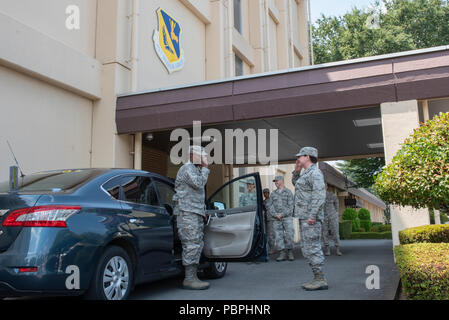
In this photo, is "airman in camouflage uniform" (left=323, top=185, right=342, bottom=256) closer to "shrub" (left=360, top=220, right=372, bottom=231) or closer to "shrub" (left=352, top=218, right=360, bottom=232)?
"shrub" (left=352, top=218, right=360, bottom=232)

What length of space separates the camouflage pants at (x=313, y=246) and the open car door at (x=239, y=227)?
0.57 meters

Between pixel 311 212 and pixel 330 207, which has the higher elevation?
pixel 330 207

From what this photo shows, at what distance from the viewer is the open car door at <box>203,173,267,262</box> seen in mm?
5738

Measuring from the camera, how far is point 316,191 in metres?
5.68

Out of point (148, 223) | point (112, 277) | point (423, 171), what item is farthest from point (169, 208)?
point (423, 171)

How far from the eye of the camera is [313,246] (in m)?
5.57

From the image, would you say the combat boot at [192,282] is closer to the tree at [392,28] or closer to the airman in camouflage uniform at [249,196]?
the airman in camouflage uniform at [249,196]

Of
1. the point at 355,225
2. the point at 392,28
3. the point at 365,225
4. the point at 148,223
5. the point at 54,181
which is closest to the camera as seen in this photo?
the point at 54,181

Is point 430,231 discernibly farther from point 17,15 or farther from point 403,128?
point 17,15

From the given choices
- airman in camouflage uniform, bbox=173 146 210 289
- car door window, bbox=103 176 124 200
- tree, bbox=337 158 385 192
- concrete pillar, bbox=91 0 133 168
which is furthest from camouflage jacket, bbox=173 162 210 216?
tree, bbox=337 158 385 192

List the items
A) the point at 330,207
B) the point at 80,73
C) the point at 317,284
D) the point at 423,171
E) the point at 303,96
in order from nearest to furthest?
1. the point at 423,171
2. the point at 317,284
3. the point at 303,96
4. the point at 80,73
5. the point at 330,207

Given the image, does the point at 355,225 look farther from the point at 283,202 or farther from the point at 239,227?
the point at 239,227

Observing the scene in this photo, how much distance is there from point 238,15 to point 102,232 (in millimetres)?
15700

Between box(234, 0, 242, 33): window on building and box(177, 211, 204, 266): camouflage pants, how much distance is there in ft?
45.0
